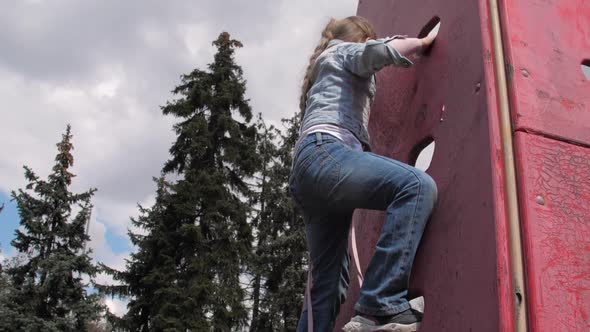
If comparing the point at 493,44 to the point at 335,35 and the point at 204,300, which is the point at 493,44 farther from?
the point at 204,300

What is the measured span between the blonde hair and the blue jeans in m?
0.42

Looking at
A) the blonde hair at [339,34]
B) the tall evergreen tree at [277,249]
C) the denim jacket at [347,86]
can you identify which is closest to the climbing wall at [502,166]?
the denim jacket at [347,86]

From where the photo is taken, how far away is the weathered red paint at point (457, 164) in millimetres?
1466

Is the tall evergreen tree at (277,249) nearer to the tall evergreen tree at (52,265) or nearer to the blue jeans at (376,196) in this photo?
the tall evergreen tree at (52,265)

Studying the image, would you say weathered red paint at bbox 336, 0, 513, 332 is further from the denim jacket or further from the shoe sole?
the denim jacket

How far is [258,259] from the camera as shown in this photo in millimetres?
21109

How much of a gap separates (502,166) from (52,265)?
60.6 ft

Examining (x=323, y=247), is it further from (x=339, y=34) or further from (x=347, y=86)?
(x=339, y=34)

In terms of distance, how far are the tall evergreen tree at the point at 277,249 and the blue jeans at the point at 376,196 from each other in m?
17.7

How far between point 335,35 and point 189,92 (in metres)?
18.4

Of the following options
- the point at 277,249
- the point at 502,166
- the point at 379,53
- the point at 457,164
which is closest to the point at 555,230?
the point at 502,166

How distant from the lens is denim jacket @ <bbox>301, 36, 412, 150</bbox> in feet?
6.64

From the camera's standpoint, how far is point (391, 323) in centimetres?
166

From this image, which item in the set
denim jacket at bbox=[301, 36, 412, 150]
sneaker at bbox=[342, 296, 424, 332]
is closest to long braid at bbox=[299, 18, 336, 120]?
denim jacket at bbox=[301, 36, 412, 150]
